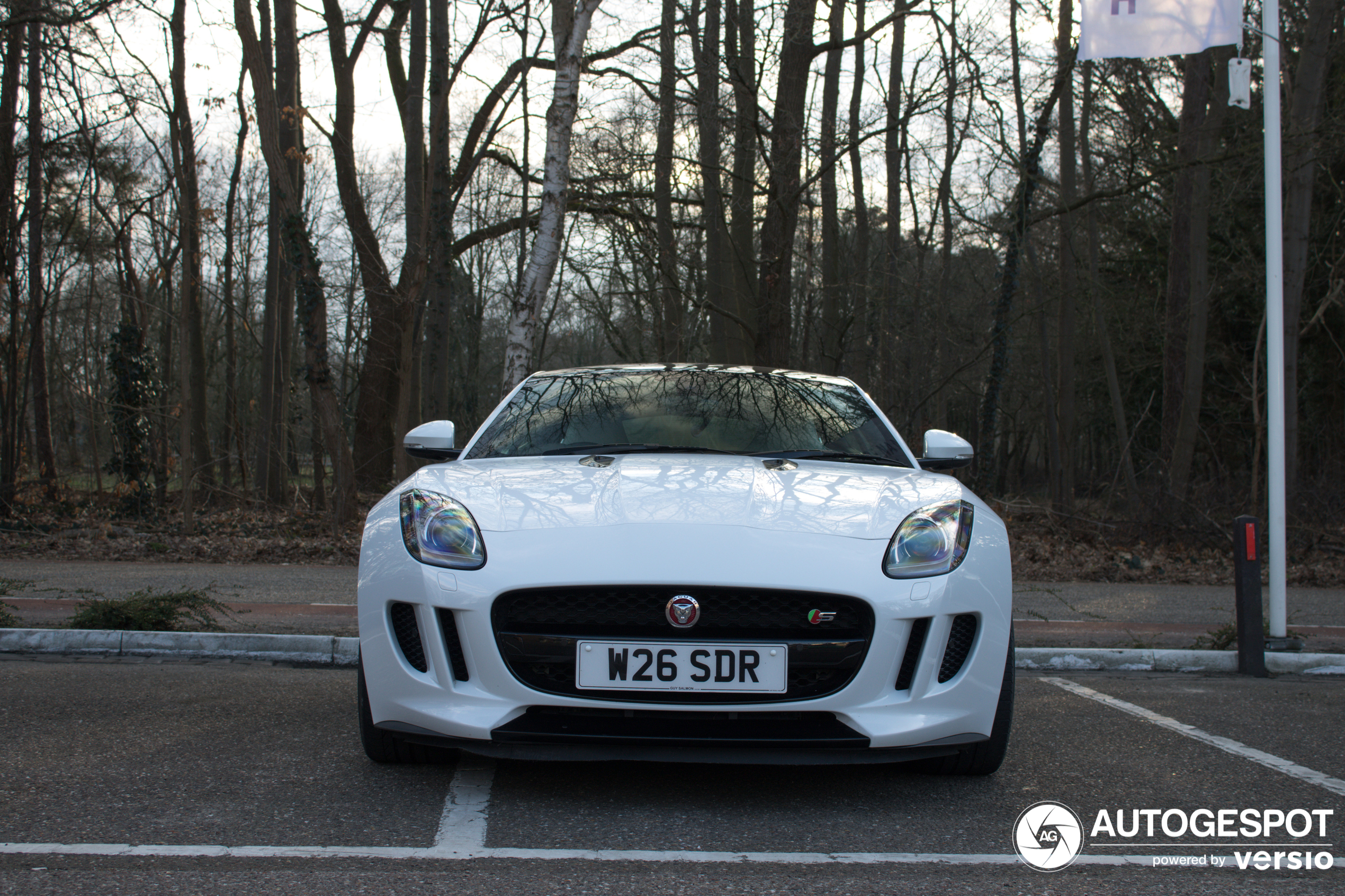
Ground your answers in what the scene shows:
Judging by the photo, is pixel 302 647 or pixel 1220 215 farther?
pixel 1220 215

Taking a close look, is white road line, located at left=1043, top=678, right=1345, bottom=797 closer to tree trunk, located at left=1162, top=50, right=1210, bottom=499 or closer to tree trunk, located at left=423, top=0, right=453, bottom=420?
tree trunk, located at left=423, top=0, right=453, bottom=420

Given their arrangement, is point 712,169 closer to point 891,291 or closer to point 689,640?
point 891,291

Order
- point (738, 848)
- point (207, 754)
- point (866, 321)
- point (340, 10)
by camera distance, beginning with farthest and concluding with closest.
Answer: point (866, 321)
point (340, 10)
point (207, 754)
point (738, 848)

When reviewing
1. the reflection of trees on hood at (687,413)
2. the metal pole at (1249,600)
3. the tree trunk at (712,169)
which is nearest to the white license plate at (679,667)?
the reflection of trees on hood at (687,413)

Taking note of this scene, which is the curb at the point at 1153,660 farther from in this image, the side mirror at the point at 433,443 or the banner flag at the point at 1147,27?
the banner flag at the point at 1147,27

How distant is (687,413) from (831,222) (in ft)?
55.0

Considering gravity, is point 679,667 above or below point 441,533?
below

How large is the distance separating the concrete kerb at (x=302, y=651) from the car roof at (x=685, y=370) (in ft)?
6.56

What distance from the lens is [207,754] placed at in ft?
12.1

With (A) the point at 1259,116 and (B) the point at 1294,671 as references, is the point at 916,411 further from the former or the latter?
(B) the point at 1294,671

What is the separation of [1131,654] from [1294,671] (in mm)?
875

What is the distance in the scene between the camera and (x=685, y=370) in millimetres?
4824

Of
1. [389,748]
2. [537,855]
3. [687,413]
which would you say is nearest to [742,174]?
[687,413]

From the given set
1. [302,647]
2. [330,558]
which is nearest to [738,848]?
[302,647]
